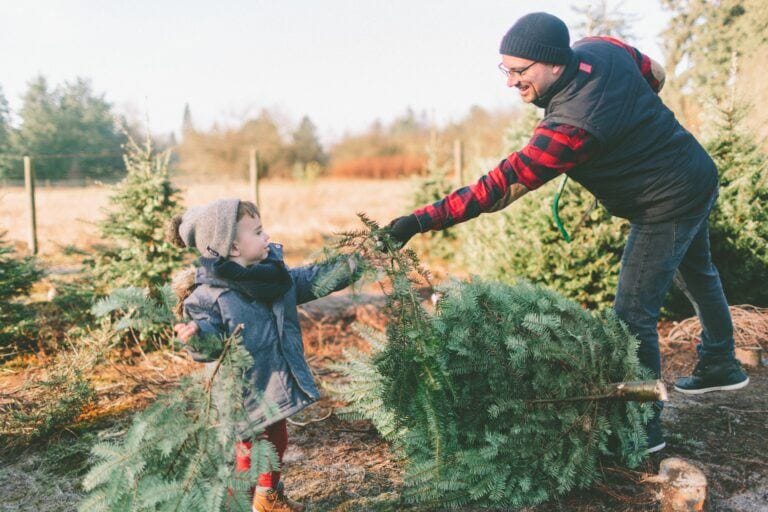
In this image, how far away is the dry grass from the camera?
1185 cm

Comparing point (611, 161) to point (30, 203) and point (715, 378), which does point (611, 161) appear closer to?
point (715, 378)

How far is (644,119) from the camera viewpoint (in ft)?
8.19

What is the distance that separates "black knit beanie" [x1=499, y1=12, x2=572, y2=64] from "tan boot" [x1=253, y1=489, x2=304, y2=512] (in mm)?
2130

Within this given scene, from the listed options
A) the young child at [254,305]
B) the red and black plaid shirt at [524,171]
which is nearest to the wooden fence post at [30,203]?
the young child at [254,305]

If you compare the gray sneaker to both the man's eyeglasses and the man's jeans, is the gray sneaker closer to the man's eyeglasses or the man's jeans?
the man's jeans

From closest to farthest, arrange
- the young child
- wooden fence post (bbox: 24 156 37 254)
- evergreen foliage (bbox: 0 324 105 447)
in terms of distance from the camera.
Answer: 1. the young child
2. evergreen foliage (bbox: 0 324 105 447)
3. wooden fence post (bbox: 24 156 37 254)

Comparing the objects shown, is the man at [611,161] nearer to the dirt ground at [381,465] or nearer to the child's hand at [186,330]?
the dirt ground at [381,465]

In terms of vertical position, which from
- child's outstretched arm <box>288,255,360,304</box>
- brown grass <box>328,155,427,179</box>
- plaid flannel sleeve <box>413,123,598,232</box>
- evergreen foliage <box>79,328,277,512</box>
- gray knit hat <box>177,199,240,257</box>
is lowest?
evergreen foliage <box>79,328,277,512</box>

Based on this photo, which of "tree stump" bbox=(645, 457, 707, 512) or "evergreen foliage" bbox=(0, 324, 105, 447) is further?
"evergreen foliage" bbox=(0, 324, 105, 447)

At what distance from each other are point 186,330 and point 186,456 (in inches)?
16.0

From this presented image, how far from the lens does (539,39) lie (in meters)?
2.39

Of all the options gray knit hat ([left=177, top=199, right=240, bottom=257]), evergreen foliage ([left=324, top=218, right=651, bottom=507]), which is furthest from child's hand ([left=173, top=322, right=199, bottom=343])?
evergreen foliage ([left=324, top=218, right=651, bottom=507])

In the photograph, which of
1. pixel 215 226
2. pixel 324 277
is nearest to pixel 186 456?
pixel 324 277

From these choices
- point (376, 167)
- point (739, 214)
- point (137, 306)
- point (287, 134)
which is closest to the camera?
point (137, 306)
